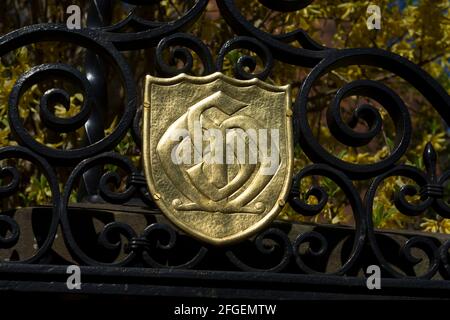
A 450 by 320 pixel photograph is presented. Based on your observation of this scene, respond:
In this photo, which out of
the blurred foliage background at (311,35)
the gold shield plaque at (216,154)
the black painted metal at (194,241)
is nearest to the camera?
the black painted metal at (194,241)

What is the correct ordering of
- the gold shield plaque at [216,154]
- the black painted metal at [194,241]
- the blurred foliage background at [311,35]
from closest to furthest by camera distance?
the black painted metal at [194,241]
the gold shield plaque at [216,154]
the blurred foliage background at [311,35]

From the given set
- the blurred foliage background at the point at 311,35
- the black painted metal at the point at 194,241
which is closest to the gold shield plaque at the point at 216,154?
the black painted metal at the point at 194,241

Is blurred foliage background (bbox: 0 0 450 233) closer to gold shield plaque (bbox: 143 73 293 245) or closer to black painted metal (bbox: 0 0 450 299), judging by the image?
black painted metal (bbox: 0 0 450 299)

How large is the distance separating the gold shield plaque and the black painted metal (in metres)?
0.05

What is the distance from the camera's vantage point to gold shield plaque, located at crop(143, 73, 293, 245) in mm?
3217

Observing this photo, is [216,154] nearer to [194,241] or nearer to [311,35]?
[194,241]

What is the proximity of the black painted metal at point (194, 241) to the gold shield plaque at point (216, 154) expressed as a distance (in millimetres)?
50

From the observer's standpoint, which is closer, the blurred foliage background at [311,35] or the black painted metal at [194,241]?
the black painted metal at [194,241]

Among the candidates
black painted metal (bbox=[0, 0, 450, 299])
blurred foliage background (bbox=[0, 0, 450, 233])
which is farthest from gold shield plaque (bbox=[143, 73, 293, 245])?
blurred foliage background (bbox=[0, 0, 450, 233])

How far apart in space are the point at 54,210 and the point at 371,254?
102 cm

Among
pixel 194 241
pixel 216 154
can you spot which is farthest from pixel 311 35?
pixel 194 241

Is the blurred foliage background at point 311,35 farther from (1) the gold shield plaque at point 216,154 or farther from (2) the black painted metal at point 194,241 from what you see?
(1) the gold shield plaque at point 216,154

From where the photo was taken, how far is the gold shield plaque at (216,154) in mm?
3217
